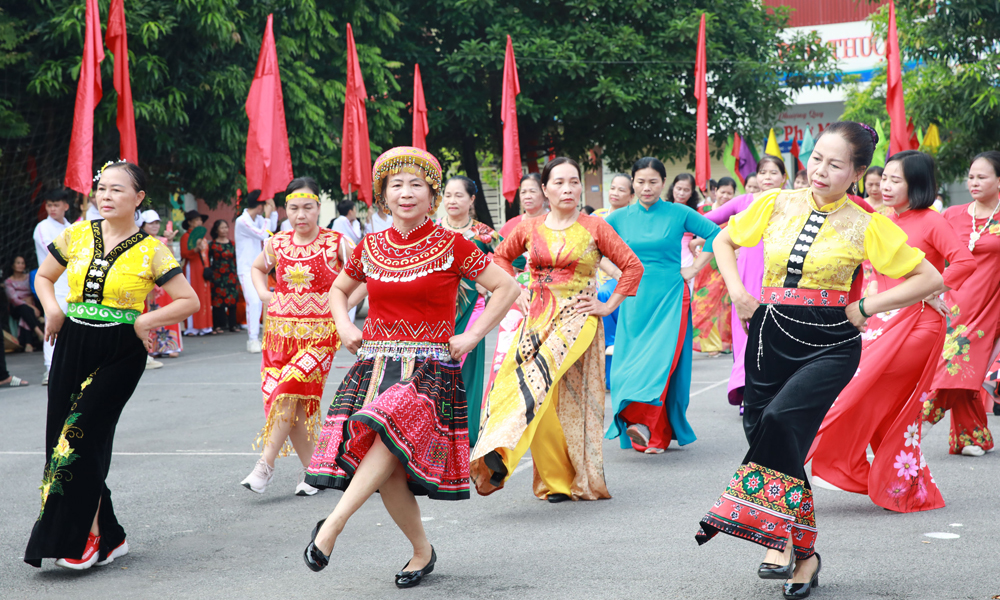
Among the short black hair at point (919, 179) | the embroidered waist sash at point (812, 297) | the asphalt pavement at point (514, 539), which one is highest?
the short black hair at point (919, 179)

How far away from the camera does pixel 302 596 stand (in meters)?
4.34

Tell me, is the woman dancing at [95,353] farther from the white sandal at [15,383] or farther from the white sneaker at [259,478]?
the white sandal at [15,383]

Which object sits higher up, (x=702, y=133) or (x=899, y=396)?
(x=702, y=133)

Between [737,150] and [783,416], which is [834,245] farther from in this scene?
[737,150]

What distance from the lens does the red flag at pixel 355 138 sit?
1537 centimetres

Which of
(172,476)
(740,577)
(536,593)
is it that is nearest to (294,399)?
(172,476)

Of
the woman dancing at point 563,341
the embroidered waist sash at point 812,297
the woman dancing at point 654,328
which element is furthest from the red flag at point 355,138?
the embroidered waist sash at point 812,297

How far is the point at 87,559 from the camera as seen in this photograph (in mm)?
4766

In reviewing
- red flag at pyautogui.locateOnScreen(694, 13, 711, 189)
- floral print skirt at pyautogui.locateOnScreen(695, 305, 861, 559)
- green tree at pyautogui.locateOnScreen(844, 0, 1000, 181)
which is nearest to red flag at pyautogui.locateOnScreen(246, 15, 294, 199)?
red flag at pyautogui.locateOnScreen(694, 13, 711, 189)

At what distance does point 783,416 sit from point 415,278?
1523mm

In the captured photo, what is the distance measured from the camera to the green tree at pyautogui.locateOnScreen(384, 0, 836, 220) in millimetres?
23578

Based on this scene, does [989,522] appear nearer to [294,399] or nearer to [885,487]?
[885,487]

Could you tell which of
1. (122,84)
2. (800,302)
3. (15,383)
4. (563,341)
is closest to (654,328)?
(563,341)

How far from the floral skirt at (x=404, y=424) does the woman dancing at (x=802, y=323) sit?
1.05 m
